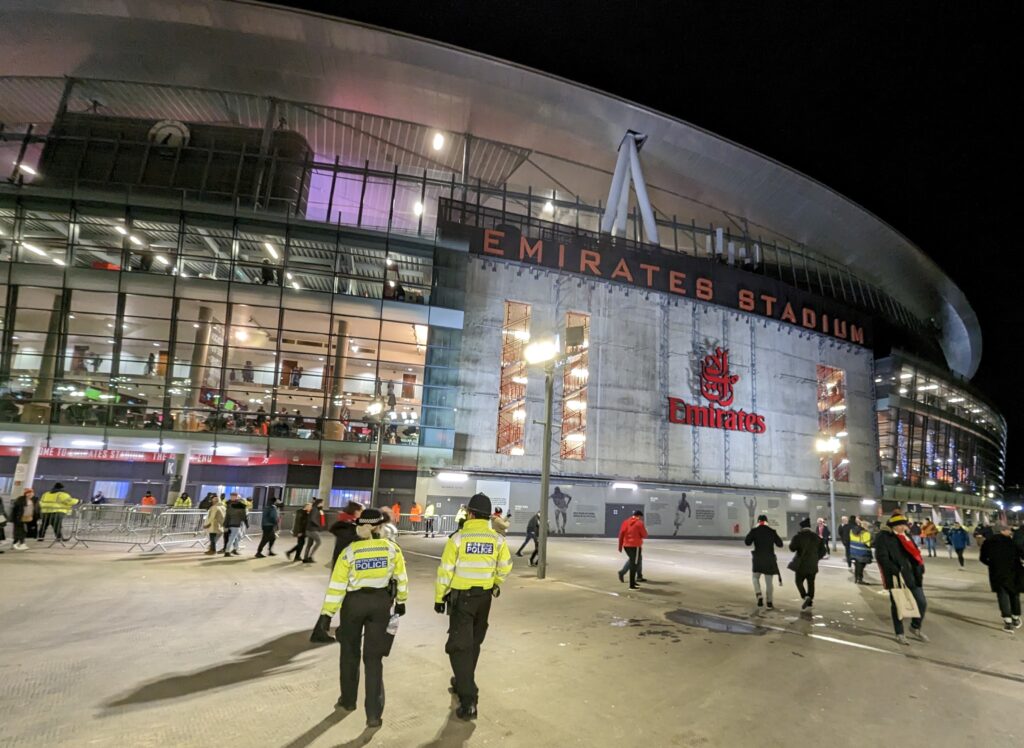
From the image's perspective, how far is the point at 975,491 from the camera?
55312 millimetres

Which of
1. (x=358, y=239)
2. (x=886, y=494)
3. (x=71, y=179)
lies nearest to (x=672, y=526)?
(x=886, y=494)

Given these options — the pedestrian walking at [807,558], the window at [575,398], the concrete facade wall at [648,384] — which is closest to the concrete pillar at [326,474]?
the concrete facade wall at [648,384]

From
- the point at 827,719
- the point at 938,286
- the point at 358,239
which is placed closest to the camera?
the point at 827,719

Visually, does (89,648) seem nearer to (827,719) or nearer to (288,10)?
(827,719)

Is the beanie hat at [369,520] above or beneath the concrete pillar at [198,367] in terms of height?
beneath

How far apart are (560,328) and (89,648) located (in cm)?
2621

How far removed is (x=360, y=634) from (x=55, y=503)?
17.2m

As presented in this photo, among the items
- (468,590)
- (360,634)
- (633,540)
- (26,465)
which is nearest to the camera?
(360,634)

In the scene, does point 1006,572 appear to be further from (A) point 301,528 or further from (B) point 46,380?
(B) point 46,380

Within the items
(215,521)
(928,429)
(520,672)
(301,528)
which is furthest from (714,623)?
(928,429)

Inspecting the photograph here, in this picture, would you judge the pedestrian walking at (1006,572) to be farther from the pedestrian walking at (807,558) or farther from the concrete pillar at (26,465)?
the concrete pillar at (26,465)

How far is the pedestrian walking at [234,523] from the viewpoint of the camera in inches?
585

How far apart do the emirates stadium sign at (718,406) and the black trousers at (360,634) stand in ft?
97.9

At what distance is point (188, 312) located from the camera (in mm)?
28156
